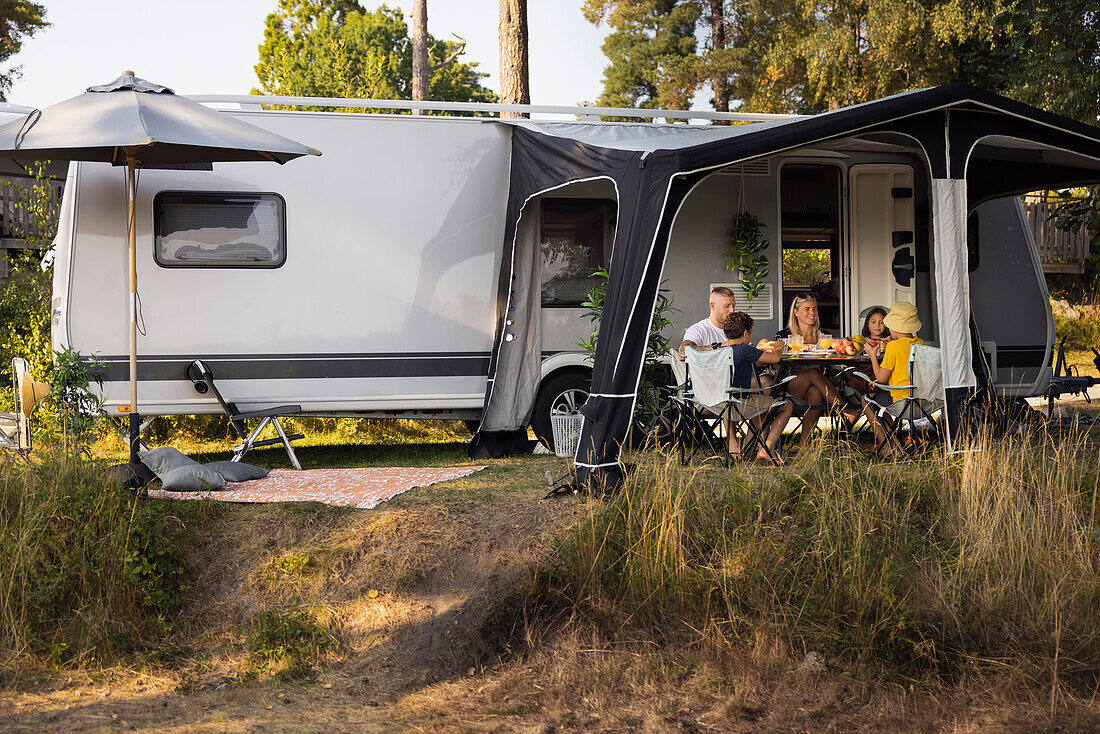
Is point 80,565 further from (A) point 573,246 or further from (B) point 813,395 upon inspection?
(B) point 813,395

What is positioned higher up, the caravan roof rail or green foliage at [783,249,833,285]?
the caravan roof rail

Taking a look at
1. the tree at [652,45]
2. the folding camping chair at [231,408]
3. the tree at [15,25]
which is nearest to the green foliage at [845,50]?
the tree at [652,45]

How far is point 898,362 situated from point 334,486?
3.77 meters

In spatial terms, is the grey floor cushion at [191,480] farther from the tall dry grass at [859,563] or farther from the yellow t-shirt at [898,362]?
the yellow t-shirt at [898,362]

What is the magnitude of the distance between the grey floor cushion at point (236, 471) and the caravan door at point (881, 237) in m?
5.03

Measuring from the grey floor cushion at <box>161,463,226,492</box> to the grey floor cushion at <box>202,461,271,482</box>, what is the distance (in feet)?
0.51

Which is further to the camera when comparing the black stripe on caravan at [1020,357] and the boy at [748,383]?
the black stripe on caravan at [1020,357]

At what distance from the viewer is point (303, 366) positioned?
23.9ft

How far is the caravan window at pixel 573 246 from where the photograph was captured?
7742 millimetres

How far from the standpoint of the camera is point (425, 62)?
45.8 ft

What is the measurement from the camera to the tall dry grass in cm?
421

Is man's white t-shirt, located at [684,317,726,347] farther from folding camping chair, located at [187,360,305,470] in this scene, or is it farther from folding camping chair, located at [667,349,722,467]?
folding camping chair, located at [187,360,305,470]

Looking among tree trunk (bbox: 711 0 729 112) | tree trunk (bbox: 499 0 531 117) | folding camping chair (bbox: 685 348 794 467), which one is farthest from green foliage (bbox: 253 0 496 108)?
folding camping chair (bbox: 685 348 794 467)

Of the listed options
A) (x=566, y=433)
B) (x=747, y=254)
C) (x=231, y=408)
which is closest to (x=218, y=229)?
(x=231, y=408)
